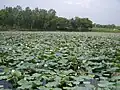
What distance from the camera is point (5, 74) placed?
2730mm

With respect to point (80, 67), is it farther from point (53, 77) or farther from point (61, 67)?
point (53, 77)

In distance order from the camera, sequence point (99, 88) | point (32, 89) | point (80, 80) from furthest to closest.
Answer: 1. point (80, 80)
2. point (32, 89)
3. point (99, 88)

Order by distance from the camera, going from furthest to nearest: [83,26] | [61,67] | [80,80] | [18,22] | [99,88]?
[83,26], [18,22], [61,67], [80,80], [99,88]

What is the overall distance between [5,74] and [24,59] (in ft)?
3.27

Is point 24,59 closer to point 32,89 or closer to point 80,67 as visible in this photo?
point 80,67

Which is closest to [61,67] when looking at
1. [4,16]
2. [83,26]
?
[4,16]

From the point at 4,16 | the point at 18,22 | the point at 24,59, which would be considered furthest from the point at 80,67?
the point at 18,22

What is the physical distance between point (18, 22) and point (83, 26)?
10761mm

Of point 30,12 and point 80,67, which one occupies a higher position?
point 30,12

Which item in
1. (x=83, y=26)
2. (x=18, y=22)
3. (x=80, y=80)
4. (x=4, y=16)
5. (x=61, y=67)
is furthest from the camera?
(x=83, y=26)

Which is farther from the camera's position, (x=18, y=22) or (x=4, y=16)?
(x=18, y=22)

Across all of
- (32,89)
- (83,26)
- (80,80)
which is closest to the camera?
(32,89)

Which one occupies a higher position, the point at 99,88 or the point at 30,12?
the point at 30,12

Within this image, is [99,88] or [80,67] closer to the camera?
[99,88]
